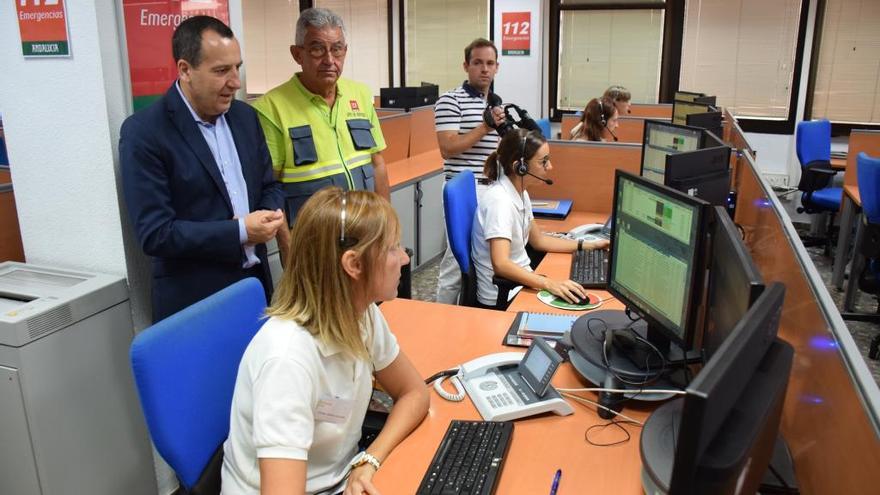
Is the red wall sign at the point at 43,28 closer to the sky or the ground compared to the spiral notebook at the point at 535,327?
closer to the sky

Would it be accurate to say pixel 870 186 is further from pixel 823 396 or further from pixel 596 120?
pixel 823 396

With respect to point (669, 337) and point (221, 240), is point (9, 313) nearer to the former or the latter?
point (221, 240)

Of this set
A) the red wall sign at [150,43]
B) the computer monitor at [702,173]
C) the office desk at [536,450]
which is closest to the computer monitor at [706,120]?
the computer monitor at [702,173]

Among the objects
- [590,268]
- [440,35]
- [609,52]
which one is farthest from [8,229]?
[609,52]

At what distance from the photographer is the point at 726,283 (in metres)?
1.23

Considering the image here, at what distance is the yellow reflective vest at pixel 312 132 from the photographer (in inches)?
89.4

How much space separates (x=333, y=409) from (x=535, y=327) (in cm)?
79

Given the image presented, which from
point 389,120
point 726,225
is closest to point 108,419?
point 726,225

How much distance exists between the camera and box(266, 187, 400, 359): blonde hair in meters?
1.23

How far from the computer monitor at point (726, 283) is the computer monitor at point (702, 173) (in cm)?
84

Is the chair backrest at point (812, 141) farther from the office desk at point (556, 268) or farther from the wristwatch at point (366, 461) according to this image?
the wristwatch at point (366, 461)

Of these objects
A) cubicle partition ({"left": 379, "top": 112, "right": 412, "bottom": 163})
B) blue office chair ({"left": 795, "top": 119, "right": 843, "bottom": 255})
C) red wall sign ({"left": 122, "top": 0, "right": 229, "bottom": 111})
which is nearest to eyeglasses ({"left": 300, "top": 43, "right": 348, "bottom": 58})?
red wall sign ({"left": 122, "top": 0, "right": 229, "bottom": 111})

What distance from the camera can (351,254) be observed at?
1230 mm

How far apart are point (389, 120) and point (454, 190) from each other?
2.51 m
